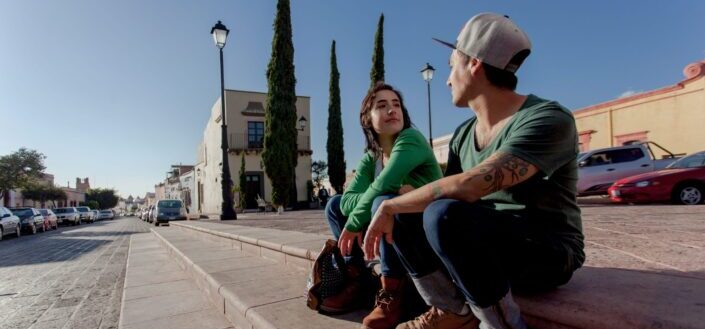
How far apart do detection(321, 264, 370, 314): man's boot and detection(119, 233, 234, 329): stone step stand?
80 cm

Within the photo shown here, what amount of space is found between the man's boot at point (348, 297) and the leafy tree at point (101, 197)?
9079 centimetres

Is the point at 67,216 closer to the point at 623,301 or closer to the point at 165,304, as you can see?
the point at 165,304

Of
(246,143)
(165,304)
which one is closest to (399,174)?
(165,304)

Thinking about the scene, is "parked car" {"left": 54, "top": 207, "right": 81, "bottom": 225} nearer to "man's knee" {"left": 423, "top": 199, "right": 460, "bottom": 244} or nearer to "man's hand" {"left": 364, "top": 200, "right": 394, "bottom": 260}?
"man's hand" {"left": 364, "top": 200, "right": 394, "bottom": 260}

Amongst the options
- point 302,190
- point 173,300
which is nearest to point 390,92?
point 173,300

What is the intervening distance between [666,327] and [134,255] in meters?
7.53

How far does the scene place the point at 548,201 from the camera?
1.27 metres

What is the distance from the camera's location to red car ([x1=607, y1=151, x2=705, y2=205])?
24.4 feet

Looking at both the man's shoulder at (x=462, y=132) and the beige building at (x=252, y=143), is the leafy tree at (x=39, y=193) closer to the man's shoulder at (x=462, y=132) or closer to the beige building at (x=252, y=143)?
the beige building at (x=252, y=143)

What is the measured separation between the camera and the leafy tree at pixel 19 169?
31.9 meters

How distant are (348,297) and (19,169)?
44645mm

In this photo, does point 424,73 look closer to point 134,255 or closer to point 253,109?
point 134,255

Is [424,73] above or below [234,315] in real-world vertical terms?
above

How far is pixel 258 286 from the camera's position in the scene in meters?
2.55
